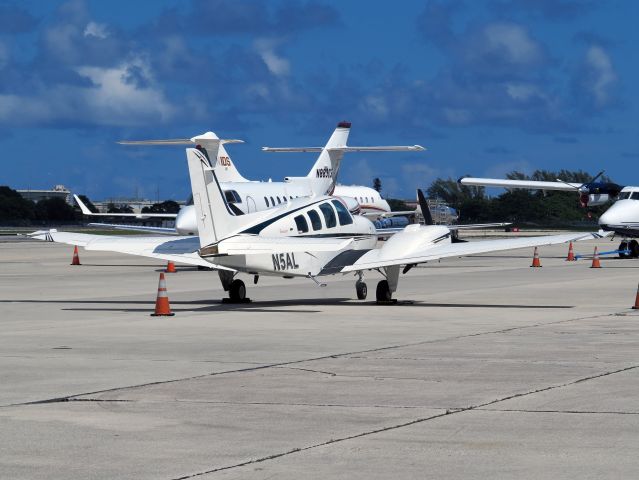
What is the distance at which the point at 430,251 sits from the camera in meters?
24.4

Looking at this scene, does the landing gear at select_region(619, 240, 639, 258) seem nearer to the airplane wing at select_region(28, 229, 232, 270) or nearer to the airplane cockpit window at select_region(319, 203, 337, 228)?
the airplane cockpit window at select_region(319, 203, 337, 228)

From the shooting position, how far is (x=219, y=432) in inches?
400

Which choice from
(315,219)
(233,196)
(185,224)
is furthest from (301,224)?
(233,196)

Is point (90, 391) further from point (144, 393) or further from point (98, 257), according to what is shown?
point (98, 257)

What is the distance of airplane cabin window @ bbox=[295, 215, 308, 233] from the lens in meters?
25.2

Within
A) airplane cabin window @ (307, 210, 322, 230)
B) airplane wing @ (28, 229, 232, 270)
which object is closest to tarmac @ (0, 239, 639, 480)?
airplane wing @ (28, 229, 232, 270)

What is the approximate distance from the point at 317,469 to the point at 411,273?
3075 centimetres

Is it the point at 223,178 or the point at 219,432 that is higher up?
the point at 223,178

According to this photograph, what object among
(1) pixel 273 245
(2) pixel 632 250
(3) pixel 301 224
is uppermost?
(3) pixel 301 224

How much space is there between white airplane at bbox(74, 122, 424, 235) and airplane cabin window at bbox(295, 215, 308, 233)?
1657 centimetres

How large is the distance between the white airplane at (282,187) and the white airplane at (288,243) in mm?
16028

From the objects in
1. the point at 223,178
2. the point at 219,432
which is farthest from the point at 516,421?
the point at 223,178

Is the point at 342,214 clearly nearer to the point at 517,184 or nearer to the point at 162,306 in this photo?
the point at 162,306

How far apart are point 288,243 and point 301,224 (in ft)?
7.32
